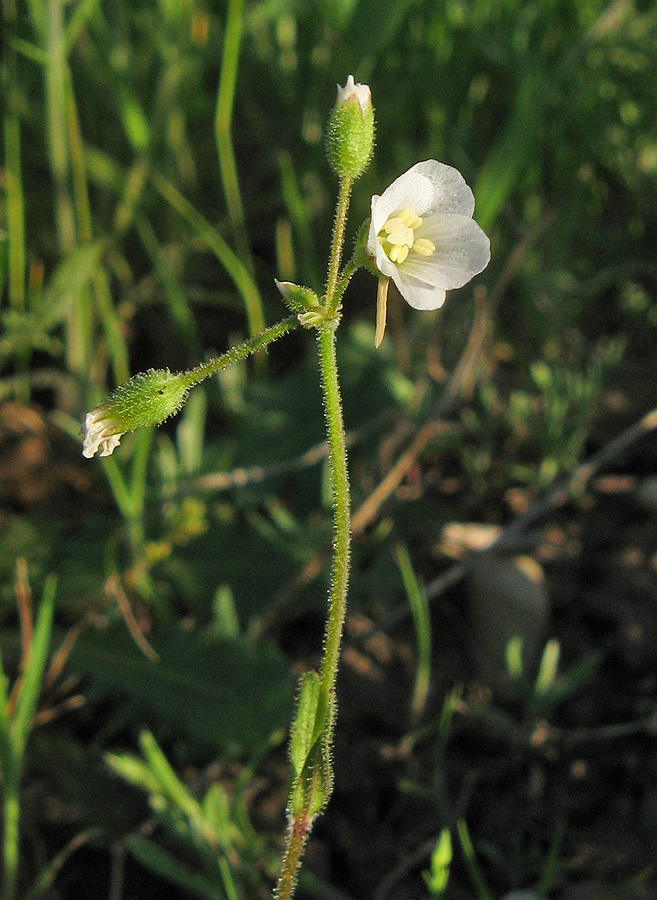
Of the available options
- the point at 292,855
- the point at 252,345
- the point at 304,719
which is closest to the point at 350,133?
the point at 252,345

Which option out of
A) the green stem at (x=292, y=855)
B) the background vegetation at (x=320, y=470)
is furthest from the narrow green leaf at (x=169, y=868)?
the green stem at (x=292, y=855)

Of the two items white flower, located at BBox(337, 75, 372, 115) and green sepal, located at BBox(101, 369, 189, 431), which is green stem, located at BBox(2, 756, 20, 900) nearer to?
green sepal, located at BBox(101, 369, 189, 431)

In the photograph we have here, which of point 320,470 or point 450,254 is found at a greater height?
point 450,254

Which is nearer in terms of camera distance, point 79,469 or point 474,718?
point 474,718

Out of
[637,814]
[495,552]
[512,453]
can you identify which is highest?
[512,453]

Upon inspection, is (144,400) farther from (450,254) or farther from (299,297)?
(450,254)

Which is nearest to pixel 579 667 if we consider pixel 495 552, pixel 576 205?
pixel 495 552

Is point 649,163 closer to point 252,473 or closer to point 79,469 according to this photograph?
point 252,473
